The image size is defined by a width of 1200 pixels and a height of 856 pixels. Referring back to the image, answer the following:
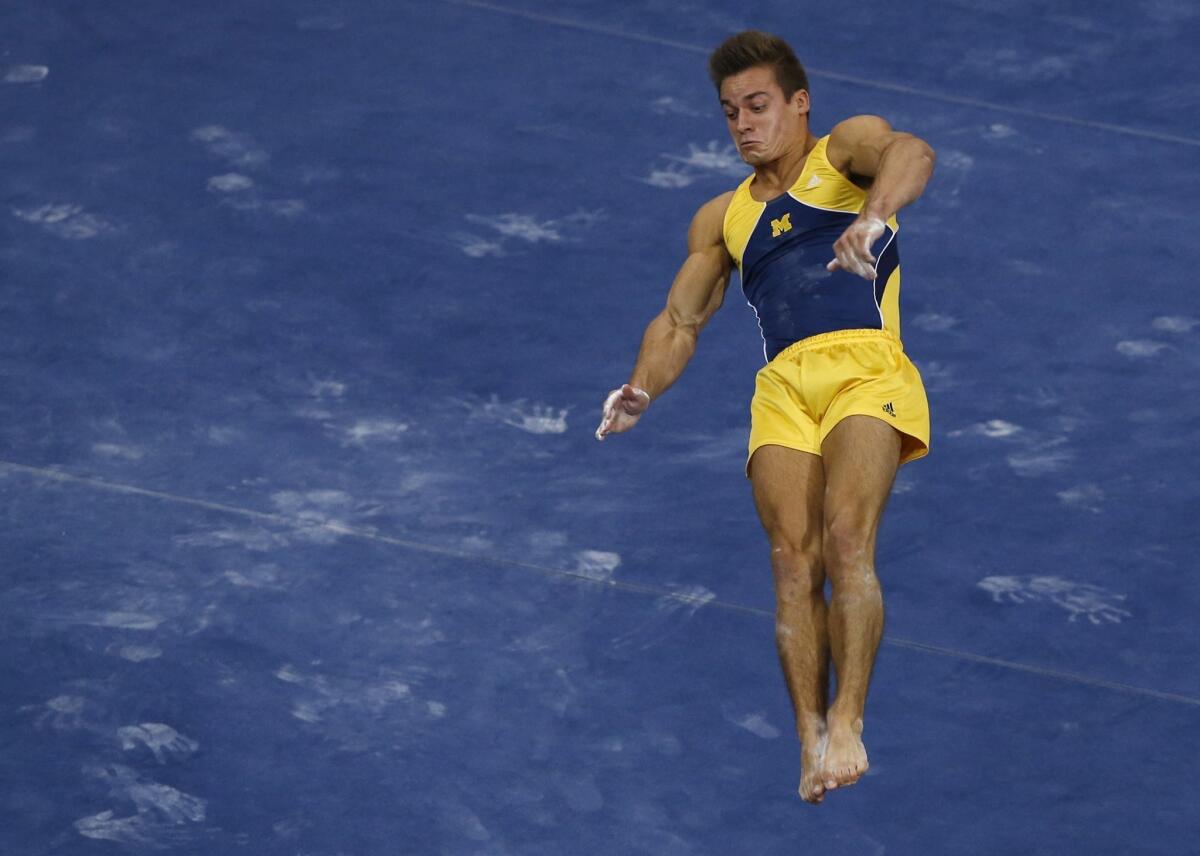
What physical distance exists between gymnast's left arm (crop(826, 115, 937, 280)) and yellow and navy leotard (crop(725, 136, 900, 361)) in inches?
2.4

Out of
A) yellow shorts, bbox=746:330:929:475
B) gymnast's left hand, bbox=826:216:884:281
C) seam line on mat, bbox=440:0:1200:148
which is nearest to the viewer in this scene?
gymnast's left hand, bbox=826:216:884:281

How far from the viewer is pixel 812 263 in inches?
251

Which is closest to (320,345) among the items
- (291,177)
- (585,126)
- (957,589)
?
(291,177)

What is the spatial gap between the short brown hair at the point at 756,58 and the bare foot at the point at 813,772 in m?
1.75

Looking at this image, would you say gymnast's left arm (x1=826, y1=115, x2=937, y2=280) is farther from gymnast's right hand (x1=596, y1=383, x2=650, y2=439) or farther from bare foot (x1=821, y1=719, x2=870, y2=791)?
bare foot (x1=821, y1=719, x2=870, y2=791)

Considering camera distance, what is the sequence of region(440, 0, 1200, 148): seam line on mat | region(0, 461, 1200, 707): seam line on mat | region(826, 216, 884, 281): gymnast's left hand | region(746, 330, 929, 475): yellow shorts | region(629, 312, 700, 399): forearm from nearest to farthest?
region(826, 216, 884, 281): gymnast's left hand
region(746, 330, 929, 475): yellow shorts
region(629, 312, 700, 399): forearm
region(0, 461, 1200, 707): seam line on mat
region(440, 0, 1200, 148): seam line on mat

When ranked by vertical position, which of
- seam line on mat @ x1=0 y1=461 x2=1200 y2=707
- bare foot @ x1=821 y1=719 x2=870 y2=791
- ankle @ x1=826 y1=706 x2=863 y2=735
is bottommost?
seam line on mat @ x1=0 y1=461 x2=1200 y2=707

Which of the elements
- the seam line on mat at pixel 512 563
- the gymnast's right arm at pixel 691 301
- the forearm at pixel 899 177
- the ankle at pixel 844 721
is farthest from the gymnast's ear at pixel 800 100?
the seam line on mat at pixel 512 563

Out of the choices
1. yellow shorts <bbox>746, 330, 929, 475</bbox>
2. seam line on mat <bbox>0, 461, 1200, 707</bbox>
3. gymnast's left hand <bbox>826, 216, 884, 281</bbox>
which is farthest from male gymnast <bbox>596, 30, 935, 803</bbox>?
seam line on mat <bbox>0, 461, 1200, 707</bbox>

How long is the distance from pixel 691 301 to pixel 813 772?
1.49 m

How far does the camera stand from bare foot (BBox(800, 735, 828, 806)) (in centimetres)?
591

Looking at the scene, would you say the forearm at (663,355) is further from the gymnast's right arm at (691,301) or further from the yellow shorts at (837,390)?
the yellow shorts at (837,390)

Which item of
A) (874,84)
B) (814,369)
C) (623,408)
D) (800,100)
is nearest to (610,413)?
(623,408)

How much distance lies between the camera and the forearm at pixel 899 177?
595cm
